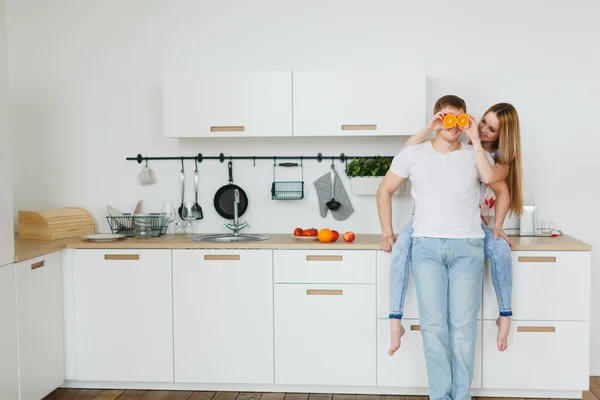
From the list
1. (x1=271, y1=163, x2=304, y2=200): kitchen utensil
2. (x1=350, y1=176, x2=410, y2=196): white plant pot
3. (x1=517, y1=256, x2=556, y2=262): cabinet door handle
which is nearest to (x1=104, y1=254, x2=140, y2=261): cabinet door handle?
(x1=271, y1=163, x2=304, y2=200): kitchen utensil

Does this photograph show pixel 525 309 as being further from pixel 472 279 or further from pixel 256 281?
pixel 256 281

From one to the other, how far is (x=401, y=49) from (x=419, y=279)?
4.80 ft

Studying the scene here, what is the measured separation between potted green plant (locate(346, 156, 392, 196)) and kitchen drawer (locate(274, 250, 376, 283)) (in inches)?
18.9

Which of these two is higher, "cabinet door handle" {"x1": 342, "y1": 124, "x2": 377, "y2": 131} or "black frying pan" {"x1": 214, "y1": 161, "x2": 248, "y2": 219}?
"cabinet door handle" {"x1": 342, "y1": 124, "x2": 377, "y2": 131}

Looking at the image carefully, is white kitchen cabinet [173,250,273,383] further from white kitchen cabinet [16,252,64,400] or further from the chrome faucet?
white kitchen cabinet [16,252,64,400]

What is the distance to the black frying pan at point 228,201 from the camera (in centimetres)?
417

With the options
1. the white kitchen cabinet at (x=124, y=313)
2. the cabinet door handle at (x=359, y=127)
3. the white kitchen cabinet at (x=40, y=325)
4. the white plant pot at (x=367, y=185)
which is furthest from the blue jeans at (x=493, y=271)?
the white kitchen cabinet at (x=40, y=325)

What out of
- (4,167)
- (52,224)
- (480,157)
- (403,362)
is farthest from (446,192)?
(52,224)

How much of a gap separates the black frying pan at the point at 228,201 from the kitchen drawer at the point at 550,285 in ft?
4.90

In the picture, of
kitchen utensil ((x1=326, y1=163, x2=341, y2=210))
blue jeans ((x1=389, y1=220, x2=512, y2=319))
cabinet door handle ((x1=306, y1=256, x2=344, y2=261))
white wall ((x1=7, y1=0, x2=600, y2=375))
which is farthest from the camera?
kitchen utensil ((x1=326, y1=163, x2=341, y2=210))

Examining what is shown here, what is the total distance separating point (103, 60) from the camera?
13.8 ft

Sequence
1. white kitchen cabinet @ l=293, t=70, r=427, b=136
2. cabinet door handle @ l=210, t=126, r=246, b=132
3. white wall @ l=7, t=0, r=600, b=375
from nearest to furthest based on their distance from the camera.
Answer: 1. white kitchen cabinet @ l=293, t=70, r=427, b=136
2. cabinet door handle @ l=210, t=126, r=246, b=132
3. white wall @ l=7, t=0, r=600, b=375

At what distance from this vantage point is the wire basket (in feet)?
13.3

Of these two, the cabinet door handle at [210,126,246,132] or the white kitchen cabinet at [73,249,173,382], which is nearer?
the white kitchen cabinet at [73,249,173,382]
